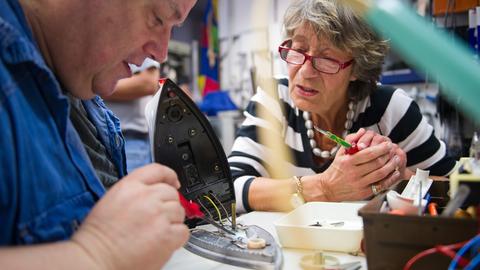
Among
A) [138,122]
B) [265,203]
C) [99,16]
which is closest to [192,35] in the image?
[138,122]

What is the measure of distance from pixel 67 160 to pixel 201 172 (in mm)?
356

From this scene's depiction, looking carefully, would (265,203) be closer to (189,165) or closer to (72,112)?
(189,165)

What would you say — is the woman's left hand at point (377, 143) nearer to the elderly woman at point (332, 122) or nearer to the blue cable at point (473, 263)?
the elderly woman at point (332, 122)

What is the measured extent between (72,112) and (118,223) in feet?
1.30

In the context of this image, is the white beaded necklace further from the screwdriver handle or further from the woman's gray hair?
the screwdriver handle

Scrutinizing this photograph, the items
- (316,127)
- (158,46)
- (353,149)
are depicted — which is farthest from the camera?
(316,127)

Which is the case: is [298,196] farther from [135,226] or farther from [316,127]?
[135,226]

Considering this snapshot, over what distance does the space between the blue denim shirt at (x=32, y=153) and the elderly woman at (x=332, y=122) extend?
0.66 m

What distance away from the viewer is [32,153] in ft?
1.78

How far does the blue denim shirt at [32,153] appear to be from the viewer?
521 millimetres

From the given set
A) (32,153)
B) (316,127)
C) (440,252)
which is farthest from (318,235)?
(316,127)

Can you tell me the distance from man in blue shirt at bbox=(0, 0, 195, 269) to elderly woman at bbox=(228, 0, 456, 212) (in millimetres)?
620

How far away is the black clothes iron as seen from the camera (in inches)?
30.4

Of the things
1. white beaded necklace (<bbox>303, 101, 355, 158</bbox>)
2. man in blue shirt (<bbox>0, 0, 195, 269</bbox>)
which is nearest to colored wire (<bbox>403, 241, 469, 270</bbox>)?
man in blue shirt (<bbox>0, 0, 195, 269</bbox>)
